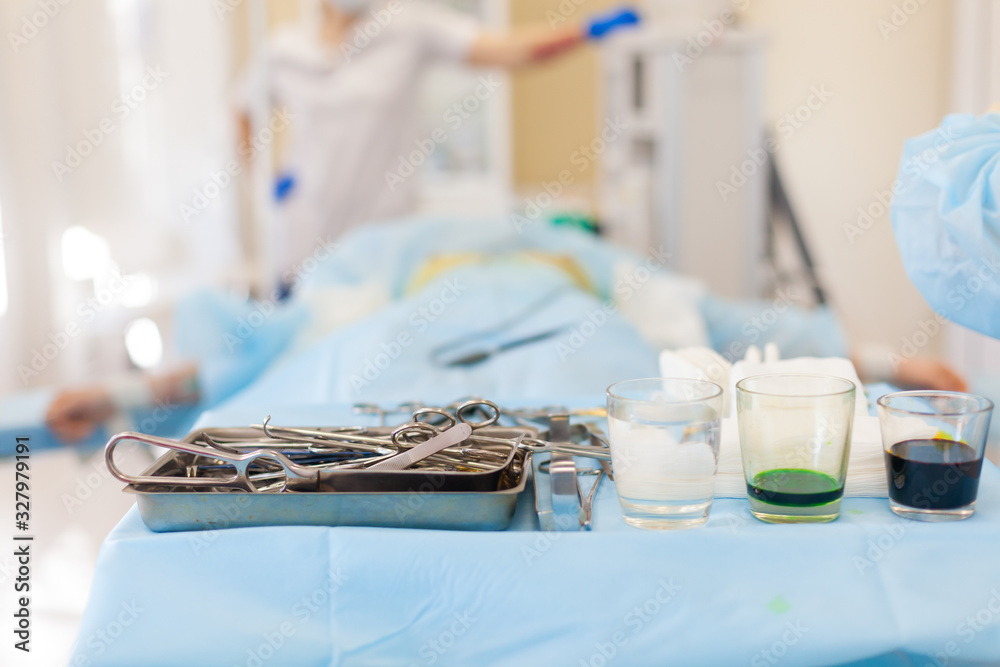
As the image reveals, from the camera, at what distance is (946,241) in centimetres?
65

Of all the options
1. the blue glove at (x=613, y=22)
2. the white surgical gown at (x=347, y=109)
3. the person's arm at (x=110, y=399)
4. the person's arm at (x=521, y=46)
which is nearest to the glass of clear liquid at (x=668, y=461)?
the person's arm at (x=110, y=399)

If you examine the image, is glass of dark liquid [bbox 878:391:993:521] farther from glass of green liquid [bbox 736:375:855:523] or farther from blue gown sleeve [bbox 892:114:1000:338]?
blue gown sleeve [bbox 892:114:1000:338]

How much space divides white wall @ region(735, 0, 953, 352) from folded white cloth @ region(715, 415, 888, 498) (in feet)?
8.19

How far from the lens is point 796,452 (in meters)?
0.55

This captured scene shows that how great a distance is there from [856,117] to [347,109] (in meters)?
1.81

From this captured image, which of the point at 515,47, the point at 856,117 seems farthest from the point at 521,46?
the point at 856,117

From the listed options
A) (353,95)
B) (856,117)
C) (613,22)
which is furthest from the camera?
(856,117)

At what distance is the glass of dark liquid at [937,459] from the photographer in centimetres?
53

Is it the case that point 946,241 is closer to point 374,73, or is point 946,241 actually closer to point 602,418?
point 602,418

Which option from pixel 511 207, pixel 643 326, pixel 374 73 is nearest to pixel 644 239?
pixel 511 207

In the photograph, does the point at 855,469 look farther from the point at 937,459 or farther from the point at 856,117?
the point at 856,117

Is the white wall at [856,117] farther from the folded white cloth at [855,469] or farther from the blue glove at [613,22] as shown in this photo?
the folded white cloth at [855,469]

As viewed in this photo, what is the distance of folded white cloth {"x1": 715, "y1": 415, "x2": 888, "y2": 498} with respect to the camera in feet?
1.91

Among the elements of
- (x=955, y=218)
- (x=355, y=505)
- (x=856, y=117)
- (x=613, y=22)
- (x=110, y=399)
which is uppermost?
(x=613, y=22)
